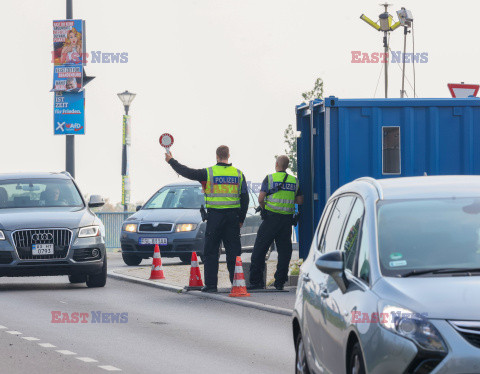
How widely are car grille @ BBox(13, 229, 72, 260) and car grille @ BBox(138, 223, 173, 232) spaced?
5963 millimetres

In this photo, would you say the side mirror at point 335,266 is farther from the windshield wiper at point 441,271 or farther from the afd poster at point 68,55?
the afd poster at point 68,55

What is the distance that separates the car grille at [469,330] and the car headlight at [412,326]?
0.11m

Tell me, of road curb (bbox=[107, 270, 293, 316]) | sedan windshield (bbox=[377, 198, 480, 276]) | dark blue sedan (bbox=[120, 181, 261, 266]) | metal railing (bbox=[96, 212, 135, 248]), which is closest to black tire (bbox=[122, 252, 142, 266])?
dark blue sedan (bbox=[120, 181, 261, 266])

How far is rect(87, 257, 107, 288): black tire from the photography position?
20609 mm

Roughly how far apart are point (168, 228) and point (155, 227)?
0.27 metres

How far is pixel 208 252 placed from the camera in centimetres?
1873

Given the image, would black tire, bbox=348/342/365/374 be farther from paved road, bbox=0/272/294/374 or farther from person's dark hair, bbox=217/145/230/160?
person's dark hair, bbox=217/145/230/160

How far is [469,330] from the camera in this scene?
6.48m

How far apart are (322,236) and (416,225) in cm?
145

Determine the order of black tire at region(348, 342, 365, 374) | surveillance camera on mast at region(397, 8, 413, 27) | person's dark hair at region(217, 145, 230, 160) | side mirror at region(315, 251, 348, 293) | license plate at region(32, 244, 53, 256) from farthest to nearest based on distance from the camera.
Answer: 1. surveillance camera on mast at region(397, 8, 413, 27)
2. license plate at region(32, 244, 53, 256)
3. person's dark hair at region(217, 145, 230, 160)
4. side mirror at region(315, 251, 348, 293)
5. black tire at region(348, 342, 365, 374)

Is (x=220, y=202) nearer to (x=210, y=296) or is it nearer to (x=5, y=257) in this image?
(x=210, y=296)

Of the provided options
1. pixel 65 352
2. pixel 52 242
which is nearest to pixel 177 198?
pixel 52 242

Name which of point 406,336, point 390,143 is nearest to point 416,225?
point 406,336

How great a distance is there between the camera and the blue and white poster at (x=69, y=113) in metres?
32.9
